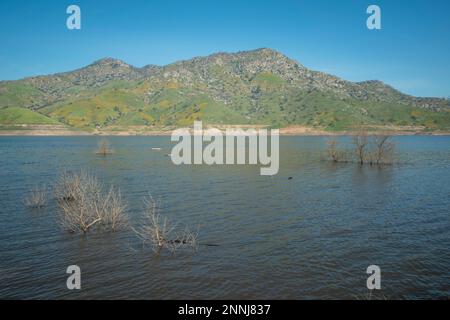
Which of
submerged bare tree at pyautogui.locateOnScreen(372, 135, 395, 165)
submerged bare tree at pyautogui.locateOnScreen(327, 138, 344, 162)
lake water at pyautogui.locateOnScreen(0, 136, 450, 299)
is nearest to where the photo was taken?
lake water at pyautogui.locateOnScreen(0, 136, 450, 299)

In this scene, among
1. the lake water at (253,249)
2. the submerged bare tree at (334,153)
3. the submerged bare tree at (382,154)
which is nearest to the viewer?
the lake water at (253,249)

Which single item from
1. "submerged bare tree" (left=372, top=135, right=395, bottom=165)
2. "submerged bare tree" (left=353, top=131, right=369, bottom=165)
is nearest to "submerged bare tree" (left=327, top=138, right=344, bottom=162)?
"submerged bare tree" (left=353, top=131, right=369, bottom=165)

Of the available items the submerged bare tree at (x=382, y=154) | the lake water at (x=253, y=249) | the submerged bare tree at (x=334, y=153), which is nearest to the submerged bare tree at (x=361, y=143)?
the submerged bare tree at (x=382, y=154)

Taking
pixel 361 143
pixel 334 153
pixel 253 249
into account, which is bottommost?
pixel 253 249

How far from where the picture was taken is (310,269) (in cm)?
2020

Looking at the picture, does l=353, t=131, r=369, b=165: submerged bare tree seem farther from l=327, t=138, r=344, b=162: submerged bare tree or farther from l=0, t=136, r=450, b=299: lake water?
l=0, t=136, r=450, b=299: lake water

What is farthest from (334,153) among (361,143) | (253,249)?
(253,249)

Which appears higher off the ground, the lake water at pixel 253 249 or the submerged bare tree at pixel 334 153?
the submerged bare tree at pixel 334 153

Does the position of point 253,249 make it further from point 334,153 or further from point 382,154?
point 334,153

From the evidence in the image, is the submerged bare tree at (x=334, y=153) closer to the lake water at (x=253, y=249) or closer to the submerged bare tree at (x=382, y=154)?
the submerged bare tree at (x=382, y=154)

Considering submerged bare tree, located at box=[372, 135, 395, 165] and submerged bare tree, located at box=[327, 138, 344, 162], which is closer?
submerged bare tree, located at box=[372, 135, 395, 165]

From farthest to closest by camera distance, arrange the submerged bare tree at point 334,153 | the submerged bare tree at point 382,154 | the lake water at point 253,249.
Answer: the submerged bare tree at point 334,153
the submerged bare tree at point 382,154
the lake water at point 253,249
